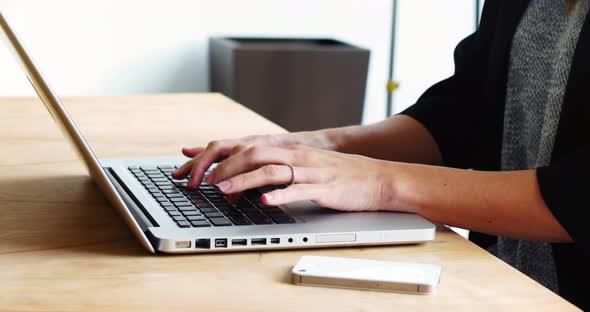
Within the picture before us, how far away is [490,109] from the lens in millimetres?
1363

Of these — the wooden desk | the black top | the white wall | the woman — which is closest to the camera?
the wooden desk

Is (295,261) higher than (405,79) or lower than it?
higher

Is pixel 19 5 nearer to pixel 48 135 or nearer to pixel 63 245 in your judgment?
pixel 48 135

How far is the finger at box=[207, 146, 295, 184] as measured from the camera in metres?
0.93

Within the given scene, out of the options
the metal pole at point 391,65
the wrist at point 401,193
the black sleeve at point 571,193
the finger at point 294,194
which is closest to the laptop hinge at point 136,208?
the finger at point 294,194

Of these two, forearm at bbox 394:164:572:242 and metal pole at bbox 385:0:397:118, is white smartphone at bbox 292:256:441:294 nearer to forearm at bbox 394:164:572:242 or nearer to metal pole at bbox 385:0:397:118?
forearm at bbox 394:164:572:242

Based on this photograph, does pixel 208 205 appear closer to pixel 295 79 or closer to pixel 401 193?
pixel 401 193

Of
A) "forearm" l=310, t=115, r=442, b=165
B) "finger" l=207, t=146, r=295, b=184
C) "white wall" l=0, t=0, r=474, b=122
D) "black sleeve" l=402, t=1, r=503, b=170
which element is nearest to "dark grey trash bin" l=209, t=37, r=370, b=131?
"white wall" l=0, t=0, r=474, b=122

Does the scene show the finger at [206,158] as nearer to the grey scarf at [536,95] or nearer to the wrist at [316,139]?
the wrist at [316,139]

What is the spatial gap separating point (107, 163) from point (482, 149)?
585mm

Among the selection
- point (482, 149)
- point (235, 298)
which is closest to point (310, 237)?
point (235, 298)

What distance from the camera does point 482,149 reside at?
4.52 feet

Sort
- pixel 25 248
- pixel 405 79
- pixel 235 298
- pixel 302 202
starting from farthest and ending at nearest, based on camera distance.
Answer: pixel 405 79 < pixel 302 202 < pixel 25 248 < pixel 235 298

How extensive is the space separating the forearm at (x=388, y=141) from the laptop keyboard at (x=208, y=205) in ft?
0.73
